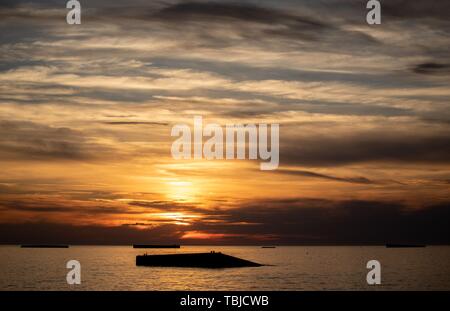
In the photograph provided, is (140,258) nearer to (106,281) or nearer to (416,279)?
(106,281)

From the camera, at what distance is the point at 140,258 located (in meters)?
158

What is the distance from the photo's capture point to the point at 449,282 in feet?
363
